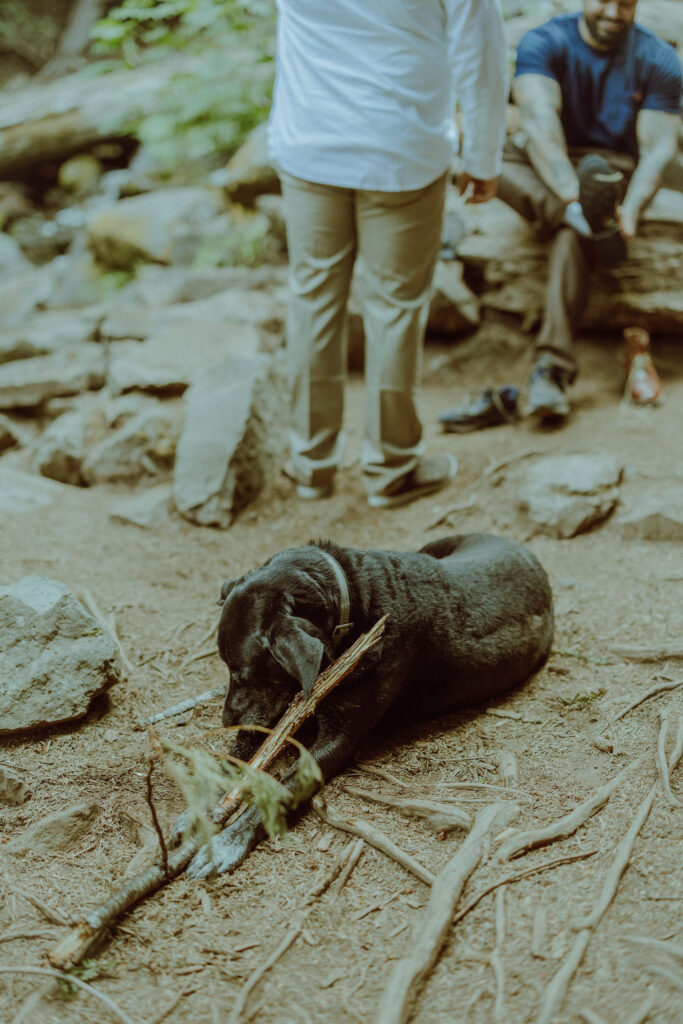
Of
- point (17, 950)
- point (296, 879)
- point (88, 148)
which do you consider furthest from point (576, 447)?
point (88, 148)

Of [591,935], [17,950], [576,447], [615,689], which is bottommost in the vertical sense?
[576,447]

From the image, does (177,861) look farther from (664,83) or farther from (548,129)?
(664,83)

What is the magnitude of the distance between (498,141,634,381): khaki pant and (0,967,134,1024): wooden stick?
4.56 metres

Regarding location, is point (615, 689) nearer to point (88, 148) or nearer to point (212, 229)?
point (212, 229)

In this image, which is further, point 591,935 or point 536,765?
point 536,765

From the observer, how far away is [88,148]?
40.3 ft

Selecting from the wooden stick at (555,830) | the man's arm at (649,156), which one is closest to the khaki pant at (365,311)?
the man's arm at (649,156)

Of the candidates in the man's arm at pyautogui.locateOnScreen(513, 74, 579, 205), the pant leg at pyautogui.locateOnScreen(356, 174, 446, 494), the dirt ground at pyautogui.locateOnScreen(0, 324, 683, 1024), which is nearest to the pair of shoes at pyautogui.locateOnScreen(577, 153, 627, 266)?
the man's arm at pyautogui.locateOnScreen(513, 74, 579, 205)

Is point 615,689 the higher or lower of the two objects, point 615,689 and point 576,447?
the higher

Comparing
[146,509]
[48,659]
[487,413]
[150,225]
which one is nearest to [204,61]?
[150,225]

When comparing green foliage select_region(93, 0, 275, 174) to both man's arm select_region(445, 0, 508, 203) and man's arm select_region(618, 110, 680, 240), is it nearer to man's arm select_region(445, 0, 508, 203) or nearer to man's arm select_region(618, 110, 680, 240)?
man's arm select_region(618, 110, 680, 240)

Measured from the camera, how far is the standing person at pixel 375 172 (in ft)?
11.5

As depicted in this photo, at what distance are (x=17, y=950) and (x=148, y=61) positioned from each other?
979 centimetres

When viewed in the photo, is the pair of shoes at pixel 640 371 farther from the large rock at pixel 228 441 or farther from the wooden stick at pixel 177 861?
the wooden stick at pixel 177 861
